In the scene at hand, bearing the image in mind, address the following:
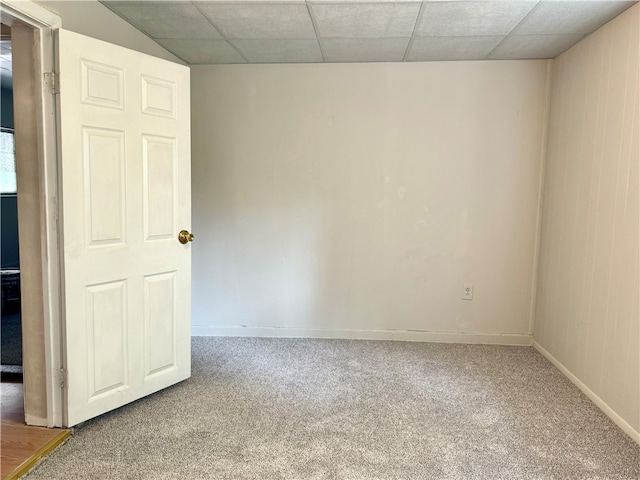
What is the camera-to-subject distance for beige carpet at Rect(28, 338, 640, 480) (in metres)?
1.78

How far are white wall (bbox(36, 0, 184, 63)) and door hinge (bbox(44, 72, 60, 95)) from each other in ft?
1.06

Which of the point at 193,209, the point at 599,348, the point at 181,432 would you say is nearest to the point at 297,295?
the point at 193,209

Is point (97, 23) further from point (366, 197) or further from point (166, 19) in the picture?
point (366, 197)

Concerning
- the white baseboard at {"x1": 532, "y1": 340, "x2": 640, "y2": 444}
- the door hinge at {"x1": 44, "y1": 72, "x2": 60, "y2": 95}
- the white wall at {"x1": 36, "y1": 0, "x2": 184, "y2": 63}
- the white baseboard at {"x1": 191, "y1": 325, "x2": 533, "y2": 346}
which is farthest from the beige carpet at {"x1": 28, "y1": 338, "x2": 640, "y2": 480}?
the white wall at {"x1": 36, "y1": 0, "x2": 184, "y2": 63}

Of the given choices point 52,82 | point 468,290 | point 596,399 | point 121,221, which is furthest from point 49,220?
point 596,399

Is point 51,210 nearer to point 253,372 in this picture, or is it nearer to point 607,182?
point 253,372

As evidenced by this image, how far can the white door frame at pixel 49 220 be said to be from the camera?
189 cm

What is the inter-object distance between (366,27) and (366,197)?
129cm

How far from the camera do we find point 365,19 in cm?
239

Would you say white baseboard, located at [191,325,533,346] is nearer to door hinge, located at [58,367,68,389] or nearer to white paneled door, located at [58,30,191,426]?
white paneled door, located at [58,30,191,426]

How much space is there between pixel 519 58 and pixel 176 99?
257cm

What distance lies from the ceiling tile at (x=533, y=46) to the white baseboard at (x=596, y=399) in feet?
7.32

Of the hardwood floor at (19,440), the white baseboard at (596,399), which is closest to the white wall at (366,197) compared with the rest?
the white baseboard at (596,399)

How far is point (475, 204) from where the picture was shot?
3248 millimetres
